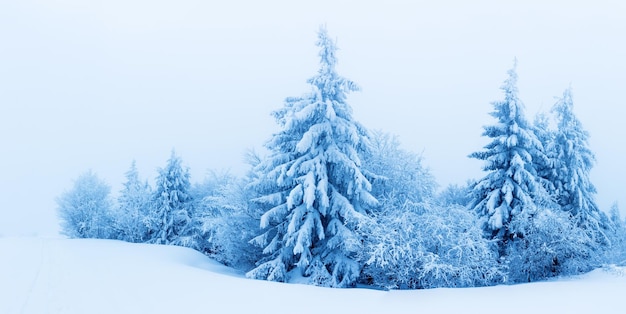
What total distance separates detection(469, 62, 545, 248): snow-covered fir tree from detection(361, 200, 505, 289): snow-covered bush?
16.8 ft

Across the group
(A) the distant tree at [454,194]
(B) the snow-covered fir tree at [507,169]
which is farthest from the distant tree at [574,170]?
(A) the distant tree at [454,194]

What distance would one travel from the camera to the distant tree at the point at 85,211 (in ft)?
142

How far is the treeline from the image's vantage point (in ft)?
54.3

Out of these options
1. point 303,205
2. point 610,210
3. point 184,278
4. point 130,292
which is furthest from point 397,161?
point 610,210

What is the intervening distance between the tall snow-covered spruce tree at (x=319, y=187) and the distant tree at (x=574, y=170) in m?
14.7

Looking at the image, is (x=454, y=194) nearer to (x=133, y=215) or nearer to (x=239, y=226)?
(x=239, y=226)

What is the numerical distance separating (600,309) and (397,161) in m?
14.1

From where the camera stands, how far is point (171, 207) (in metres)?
39.5

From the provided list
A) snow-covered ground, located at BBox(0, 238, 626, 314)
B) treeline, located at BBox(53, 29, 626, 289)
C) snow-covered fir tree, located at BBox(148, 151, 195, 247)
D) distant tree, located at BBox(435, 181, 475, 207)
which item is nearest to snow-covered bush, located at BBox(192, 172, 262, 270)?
treeline, located at BBox(53, 29, 626, 289)

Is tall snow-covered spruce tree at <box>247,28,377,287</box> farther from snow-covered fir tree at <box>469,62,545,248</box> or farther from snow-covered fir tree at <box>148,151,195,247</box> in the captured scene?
snow-covered fir tree at <box>148,151,195,247</box>

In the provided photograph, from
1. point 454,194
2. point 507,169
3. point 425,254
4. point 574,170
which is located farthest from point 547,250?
point 454,194

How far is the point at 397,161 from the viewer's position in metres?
23.0

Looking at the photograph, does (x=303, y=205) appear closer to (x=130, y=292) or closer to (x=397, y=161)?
(x=397, y=161)

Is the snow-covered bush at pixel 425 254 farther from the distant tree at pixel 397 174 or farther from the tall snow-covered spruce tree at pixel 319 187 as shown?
the distant tree at pixel 397 174
